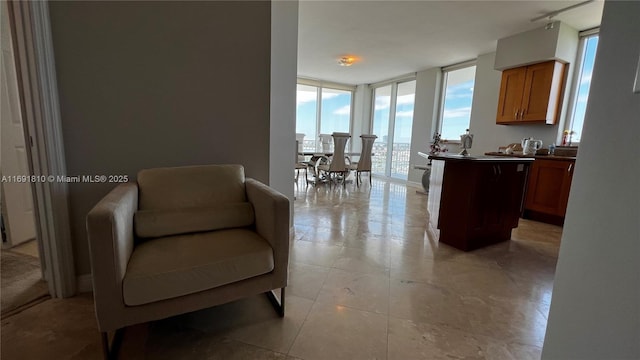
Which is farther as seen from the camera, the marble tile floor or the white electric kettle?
the white electric kettle

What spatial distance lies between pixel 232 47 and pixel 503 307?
8.10 feet

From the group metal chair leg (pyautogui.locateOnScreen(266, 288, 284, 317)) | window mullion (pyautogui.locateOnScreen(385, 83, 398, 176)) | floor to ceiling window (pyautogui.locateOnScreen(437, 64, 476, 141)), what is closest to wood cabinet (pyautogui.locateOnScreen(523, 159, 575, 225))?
floor to ceiling window (pyautogui.locateOnScreen(437, 64, 476, 141))

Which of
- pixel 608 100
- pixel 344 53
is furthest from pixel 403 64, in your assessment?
pixel 608 100

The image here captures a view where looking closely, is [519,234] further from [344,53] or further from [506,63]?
[344,53]

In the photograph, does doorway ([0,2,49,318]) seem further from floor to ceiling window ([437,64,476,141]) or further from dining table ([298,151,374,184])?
floor to ceiling window ([437,64,476,141])

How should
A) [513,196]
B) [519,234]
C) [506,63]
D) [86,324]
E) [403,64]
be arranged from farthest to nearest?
[403,64], [506,63], [519,234], [513,196], [86,324]

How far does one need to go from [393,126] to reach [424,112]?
3.88 feet

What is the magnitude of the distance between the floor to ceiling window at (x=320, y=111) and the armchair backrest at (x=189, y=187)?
5706 millimetres

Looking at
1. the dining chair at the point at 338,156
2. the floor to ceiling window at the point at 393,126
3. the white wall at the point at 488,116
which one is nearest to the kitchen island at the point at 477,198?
the white wall at the point at 488,116

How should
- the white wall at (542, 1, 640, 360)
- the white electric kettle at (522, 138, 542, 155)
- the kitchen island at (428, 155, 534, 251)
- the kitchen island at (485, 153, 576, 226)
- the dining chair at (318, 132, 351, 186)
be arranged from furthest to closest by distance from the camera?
the dining chair at (318, 132, 351, 186) → the white electric kettle at (522, 138, 542, 155) → the kitchen island at (485, 153, 576, 226) → the kitchen island at (428, 155, 534, 251) → the white wall at (542, 1, 640, 360)

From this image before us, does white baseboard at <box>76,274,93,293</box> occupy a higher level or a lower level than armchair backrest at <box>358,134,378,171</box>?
lower

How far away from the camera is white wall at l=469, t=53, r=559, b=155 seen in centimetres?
436

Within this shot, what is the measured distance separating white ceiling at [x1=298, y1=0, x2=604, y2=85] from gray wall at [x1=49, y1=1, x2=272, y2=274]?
1717mm

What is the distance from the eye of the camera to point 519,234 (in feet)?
10.2
